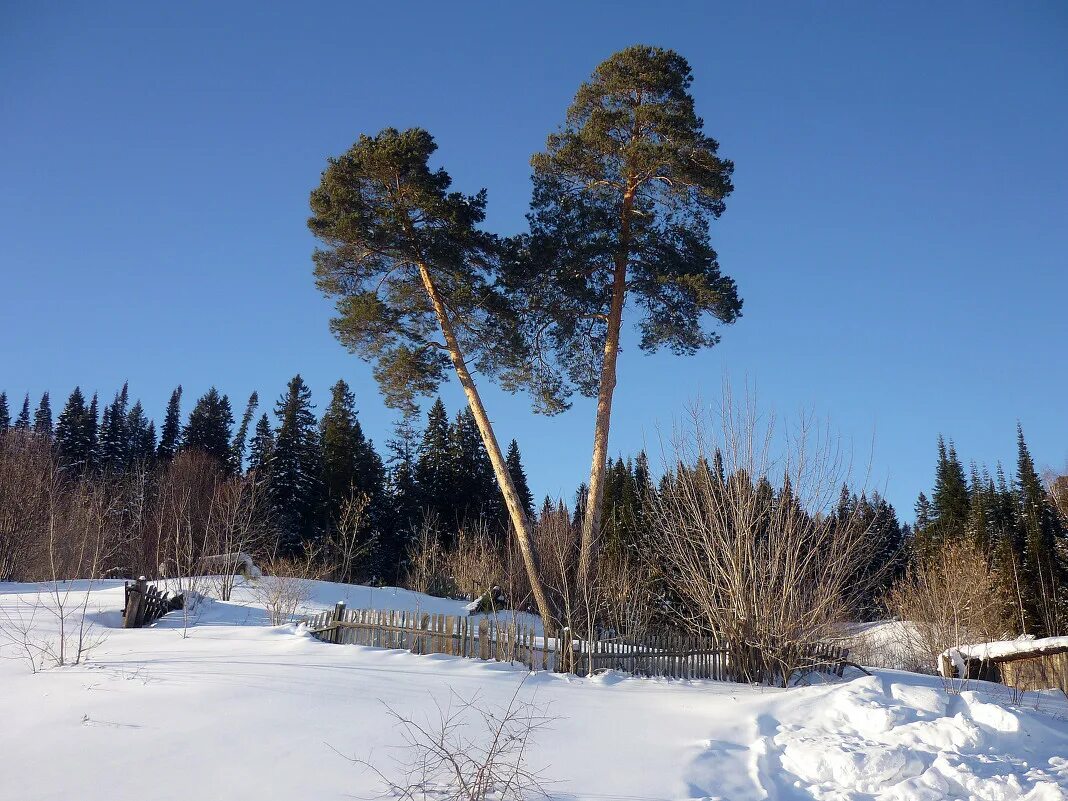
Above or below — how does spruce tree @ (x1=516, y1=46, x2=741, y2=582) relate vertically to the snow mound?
above

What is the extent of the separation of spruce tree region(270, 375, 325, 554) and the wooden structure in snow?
29530mm

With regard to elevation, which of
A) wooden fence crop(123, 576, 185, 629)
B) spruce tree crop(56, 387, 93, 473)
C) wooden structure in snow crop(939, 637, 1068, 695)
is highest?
spruce tree crop(56, 387, 93, 473)

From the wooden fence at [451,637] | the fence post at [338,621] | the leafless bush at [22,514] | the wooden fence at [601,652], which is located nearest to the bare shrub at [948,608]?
the wooden fence at [601,652]

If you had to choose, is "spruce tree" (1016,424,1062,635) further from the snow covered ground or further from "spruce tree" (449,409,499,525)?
the snow covered ground

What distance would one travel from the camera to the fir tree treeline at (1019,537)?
34531mm

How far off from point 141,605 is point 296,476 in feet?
81.9

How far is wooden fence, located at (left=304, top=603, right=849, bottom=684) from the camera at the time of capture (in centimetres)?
1127

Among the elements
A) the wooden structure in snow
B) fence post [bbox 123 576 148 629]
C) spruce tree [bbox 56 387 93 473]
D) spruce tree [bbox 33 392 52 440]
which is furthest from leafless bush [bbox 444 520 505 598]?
spruce tree [bbox 33 392 52 440]

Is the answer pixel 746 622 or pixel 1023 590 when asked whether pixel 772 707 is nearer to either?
pixel 746 622

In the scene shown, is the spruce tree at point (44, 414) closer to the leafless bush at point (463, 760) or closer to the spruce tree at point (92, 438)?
the spruce tree at point (92, 438)

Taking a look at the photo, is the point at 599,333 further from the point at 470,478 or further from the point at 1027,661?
the point at 470,478

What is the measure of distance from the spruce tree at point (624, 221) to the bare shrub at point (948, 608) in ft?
40.6

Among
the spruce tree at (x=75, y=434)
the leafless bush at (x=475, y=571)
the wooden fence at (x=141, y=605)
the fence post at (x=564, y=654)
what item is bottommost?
the fence post at (x=564, y=654)

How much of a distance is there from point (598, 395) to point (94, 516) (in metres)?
24.7
